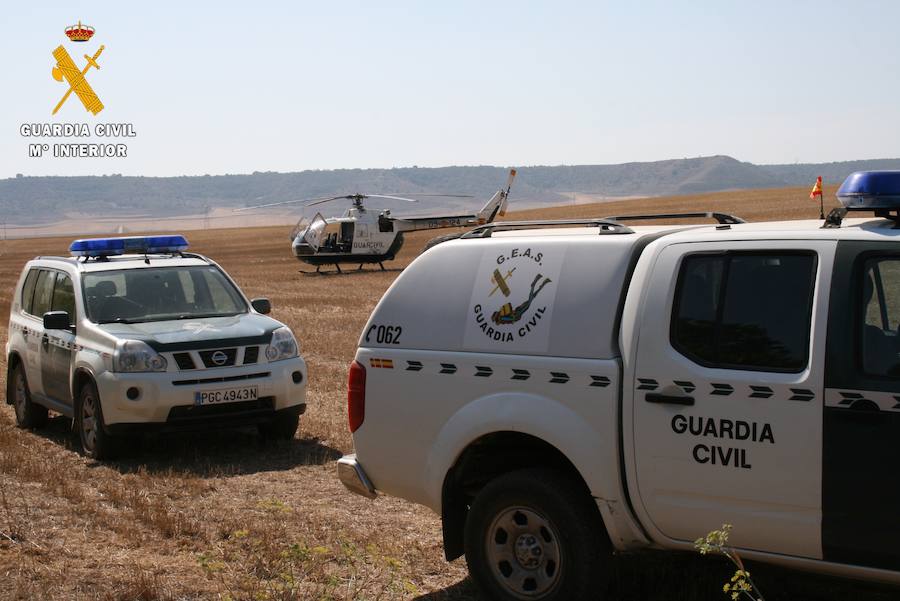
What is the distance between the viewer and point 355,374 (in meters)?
6.35

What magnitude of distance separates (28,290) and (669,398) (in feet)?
30.6

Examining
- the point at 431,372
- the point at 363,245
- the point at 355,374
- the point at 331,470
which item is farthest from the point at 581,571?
the point at 363,245

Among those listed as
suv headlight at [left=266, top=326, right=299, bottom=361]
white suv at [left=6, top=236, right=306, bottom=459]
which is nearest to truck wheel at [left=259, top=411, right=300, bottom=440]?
white suv at [left=6, top=236, right=306, bottom=459]

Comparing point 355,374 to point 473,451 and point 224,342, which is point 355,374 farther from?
point 224,342

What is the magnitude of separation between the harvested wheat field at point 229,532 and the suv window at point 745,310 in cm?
114

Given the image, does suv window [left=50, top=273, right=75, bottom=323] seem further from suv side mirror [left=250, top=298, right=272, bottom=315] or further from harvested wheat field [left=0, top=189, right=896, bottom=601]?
suv side mirror [left=250, top=298, right=272, bottom=315]

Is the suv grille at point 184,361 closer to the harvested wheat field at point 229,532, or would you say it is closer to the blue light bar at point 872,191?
the harvested wheat field at point 229,532

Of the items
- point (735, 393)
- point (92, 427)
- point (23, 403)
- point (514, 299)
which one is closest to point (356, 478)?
point (514, 299)

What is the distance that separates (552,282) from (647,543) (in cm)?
134

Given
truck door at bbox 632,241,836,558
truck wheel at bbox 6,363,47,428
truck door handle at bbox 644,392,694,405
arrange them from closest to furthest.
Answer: truck door at bbox 632,241,836,558 → truck door handle at bbox 644,392,694,405 → truck wheel at bbox 6,363,47,428

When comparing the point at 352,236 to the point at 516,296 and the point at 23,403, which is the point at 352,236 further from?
the point at 516,296

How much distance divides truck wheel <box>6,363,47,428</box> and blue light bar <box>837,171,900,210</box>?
912 cm

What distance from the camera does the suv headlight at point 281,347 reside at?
10391 mm

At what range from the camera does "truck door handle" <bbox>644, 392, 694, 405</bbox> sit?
506 centimetres
